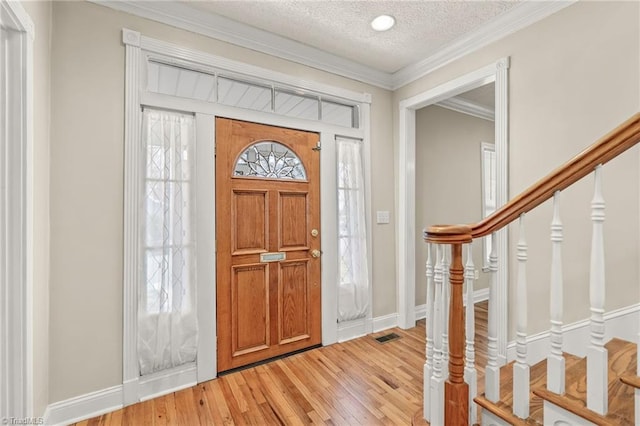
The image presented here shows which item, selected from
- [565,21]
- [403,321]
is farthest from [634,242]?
[403,321]

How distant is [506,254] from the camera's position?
2.29 meters

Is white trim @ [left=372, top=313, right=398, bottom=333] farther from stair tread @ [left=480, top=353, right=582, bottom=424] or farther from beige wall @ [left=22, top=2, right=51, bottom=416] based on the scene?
beige wall @ [left=22, top=2, right=51, bottom=416]

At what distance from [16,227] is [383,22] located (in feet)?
8.55

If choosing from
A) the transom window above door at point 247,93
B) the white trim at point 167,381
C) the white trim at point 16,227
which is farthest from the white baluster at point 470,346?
the white trim at point 16,227

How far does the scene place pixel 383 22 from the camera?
7.60 feet

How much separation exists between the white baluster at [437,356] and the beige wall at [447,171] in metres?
2.09

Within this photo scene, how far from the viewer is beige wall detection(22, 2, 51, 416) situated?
152 cm

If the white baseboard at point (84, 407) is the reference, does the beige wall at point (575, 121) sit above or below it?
above

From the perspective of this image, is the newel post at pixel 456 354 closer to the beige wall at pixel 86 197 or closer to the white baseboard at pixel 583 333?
the white baseboard at pixel 583 333

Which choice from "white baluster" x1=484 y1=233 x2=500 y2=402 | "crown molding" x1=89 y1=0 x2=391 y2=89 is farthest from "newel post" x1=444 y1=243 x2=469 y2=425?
"crown molding" x1=89 y1=0 x2=391 y2=89

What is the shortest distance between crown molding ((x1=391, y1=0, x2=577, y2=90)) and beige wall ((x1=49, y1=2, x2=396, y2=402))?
7.76ft

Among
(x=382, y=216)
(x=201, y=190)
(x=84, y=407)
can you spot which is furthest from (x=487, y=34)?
(x=84, y=407)

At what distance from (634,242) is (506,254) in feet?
2.28

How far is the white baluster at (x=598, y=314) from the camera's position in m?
1.05
